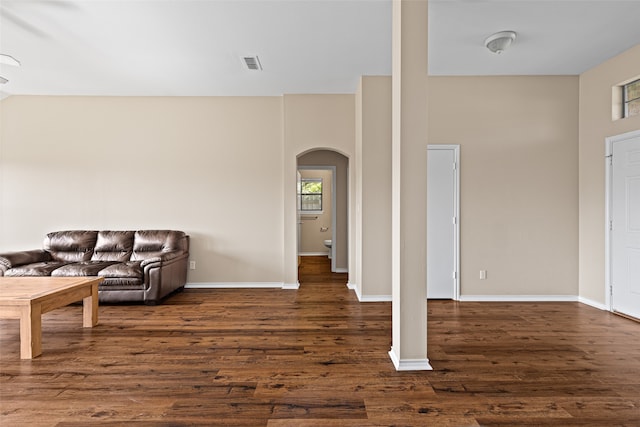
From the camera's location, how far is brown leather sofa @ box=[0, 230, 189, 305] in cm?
437

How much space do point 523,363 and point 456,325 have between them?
3.03 ft

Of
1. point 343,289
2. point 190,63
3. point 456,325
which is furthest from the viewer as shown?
point 343,289

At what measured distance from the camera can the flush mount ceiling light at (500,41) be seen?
11.6ft

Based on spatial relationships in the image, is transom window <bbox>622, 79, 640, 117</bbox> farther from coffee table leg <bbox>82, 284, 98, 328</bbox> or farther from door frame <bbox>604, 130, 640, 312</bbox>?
coffee table leg <bbox>82, 284, 98, 328</bbox>

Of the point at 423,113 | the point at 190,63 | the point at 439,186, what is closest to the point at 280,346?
the point at 423,113

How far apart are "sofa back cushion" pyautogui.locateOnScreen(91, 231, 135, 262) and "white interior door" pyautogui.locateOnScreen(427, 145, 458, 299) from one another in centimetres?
432

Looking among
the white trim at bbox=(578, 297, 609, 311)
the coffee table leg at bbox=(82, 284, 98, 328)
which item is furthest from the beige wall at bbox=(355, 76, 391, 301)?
the coffee table leg at bbox=(82, 284, 98, 328)

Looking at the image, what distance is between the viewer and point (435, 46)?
3.81 meters

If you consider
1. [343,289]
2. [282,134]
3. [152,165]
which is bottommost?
[343,289]

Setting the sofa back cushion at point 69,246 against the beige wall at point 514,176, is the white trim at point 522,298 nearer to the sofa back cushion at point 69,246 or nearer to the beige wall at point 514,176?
the beige wall at point 514,176

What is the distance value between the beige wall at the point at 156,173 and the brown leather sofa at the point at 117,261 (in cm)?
33

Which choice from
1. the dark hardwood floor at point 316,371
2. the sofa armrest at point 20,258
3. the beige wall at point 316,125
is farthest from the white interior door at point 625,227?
the sofa armrest at point 20,258

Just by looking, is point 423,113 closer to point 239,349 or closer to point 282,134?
point 239,349

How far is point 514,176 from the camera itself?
184 inches
